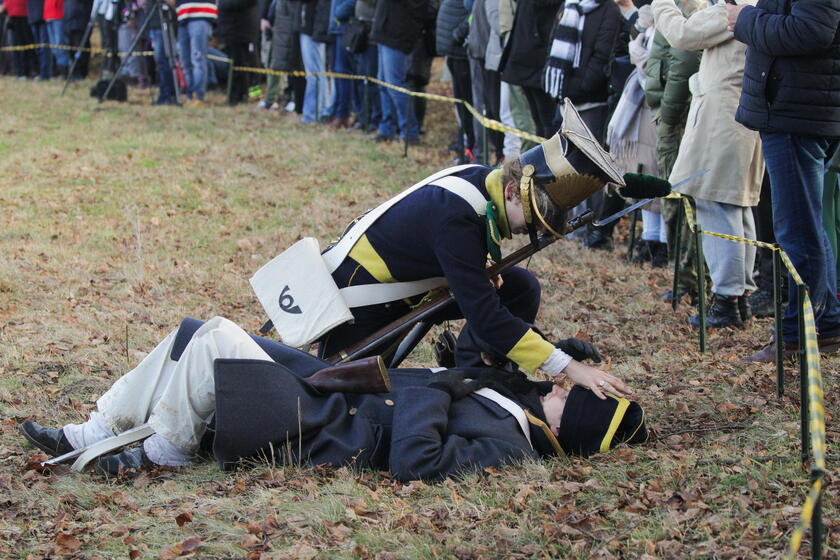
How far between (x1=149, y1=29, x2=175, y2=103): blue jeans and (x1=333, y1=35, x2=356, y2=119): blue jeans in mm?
3279

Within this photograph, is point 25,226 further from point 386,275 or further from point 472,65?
point 386,275

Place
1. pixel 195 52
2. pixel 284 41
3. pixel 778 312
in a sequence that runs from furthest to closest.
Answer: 1. pixel 195 52
2. pixel 284 41
3. pixel 778 312

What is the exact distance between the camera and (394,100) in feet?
43.6

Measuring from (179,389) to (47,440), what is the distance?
0.73 meters

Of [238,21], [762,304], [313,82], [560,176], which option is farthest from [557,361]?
[238,21]

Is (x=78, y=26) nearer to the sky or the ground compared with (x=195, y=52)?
nearer to the sky

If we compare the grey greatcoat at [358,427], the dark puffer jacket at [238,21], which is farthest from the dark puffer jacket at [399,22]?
the grey greatcoat at [358,427]

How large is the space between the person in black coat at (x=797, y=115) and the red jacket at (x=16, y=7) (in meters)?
18.5

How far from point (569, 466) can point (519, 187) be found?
1.21 meters

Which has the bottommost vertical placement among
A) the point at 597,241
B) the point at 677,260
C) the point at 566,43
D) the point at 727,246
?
the point at 597,241

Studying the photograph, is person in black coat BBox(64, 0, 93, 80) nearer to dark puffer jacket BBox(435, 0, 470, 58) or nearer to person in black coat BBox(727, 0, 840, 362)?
dark puffer jacket BBox(435, 0, 470, 58)

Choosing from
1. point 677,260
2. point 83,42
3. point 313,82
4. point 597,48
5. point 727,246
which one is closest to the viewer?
point 727,246

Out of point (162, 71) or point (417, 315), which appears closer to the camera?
point (417, 315)

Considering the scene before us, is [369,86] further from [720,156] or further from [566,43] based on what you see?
[720,156]
